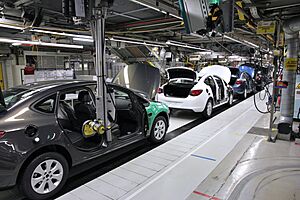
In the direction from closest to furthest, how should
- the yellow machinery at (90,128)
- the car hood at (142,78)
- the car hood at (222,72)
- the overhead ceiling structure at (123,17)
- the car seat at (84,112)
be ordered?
the yellow machinery at (90,128) < the car seat at (84,112) < the overhead ceiling structure at (123,17) < the car hood at (142,78) < the car hood at (222,72)

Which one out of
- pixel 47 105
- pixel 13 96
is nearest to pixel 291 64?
pixel 47 105

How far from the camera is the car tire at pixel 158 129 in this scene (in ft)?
12.6

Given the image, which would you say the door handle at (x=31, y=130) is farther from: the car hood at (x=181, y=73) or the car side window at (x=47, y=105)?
the car hood at (x=181, y=73)

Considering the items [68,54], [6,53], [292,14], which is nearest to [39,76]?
[6,53]

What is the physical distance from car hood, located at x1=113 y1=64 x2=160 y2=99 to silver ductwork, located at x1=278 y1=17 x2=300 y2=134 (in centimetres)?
273

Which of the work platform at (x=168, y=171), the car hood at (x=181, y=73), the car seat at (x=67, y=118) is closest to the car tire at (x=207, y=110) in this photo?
the car hood at (x=181, y=73)

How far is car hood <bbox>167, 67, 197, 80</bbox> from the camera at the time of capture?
626 centimetres

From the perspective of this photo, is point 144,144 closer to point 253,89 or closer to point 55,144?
point 55,144

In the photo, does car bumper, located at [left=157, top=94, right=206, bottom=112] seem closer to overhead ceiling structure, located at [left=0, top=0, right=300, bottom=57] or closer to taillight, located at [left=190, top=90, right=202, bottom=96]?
taillight, located at [left=190, top=90, right=202, bottom=96]

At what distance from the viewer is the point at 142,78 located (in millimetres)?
4898

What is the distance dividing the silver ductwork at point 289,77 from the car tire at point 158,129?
7.38ft

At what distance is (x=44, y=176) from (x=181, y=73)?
5024mm

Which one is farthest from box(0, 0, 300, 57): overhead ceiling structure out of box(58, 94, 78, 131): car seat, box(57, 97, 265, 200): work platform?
box(57, 97, 265, 200): work platform

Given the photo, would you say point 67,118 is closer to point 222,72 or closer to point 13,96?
point 13,96
